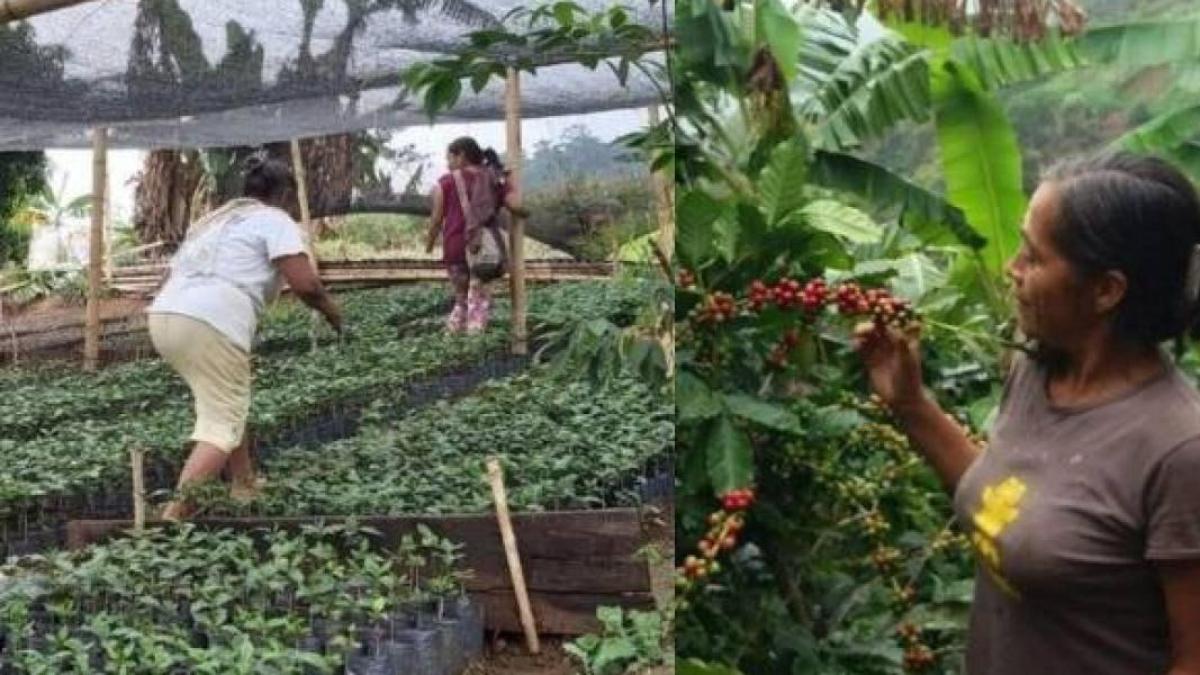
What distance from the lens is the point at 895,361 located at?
1.28 meters

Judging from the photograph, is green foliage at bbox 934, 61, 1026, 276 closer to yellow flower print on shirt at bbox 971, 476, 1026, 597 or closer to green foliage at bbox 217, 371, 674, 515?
yellow flower print on shirt at bbox 971, 476, 1026, 597

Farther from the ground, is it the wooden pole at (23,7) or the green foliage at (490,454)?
the wooden pole at (23,7)

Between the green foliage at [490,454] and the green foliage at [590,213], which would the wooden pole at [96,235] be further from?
the green foliage at [590,213]

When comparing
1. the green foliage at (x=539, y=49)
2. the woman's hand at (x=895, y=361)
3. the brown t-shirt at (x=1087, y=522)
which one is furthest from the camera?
the green foliage at (x=539, y=49)

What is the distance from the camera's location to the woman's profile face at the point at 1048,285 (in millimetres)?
1083

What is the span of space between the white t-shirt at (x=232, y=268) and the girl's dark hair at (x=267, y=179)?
1 centimetres

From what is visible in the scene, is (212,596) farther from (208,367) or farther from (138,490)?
(208,367)

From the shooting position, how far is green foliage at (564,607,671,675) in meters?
1.40

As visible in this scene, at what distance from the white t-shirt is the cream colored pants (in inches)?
0.5

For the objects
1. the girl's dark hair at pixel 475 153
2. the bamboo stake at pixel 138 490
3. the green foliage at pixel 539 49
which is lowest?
the bamboo stake at pixel 138 490

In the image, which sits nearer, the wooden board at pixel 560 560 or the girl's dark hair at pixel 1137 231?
the girl's dark hair at pixel 1137 231

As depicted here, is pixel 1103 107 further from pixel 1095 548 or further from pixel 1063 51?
pixel 1095 548

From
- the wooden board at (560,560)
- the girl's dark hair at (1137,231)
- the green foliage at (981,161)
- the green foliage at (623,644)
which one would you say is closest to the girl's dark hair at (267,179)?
the wooden board at (560,560)

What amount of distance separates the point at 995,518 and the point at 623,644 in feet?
1.44
